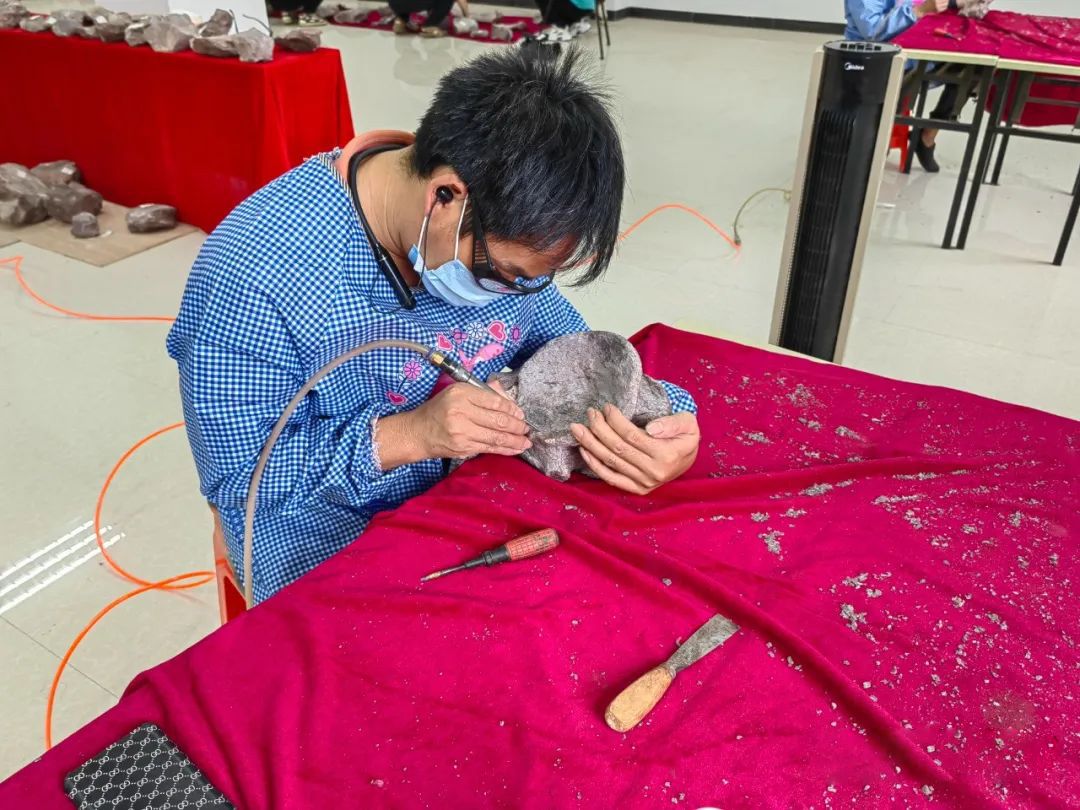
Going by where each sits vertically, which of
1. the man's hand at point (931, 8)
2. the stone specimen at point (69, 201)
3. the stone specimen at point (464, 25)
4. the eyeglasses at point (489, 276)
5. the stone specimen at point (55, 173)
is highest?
the man's hand at point (931, 8)

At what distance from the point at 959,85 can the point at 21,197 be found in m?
4.33

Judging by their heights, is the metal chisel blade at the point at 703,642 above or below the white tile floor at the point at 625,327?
above

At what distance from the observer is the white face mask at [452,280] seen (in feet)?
3.30

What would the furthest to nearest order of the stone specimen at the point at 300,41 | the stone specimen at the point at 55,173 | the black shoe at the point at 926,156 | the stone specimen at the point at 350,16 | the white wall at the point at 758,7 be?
the stone specimen at the point at 350,16, the white wall at the point at 758,7, the black shoe at the point at 926,156, the stone specimen at the point at 55,173, the stone specimen at the point at 300,41

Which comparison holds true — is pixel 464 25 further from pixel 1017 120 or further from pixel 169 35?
pixel 1017 120

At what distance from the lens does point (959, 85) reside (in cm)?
354

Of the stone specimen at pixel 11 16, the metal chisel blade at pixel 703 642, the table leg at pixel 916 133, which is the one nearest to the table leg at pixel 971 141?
the table leg at pixel 916 133

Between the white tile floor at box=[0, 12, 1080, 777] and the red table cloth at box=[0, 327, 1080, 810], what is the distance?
583 mm

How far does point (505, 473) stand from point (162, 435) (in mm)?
1558

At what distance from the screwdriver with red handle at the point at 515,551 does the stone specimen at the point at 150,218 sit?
317 cm

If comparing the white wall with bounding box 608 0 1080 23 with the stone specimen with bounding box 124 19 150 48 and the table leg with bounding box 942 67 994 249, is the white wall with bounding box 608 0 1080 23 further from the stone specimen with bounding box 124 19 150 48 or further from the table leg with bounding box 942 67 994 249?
the stone specimen with bounding box 124 19 150 48

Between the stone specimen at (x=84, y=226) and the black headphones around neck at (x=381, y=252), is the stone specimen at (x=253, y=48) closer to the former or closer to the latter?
the stone specimen at (x=84, y=226)

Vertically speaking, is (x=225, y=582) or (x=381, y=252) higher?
(x=381, y=252)

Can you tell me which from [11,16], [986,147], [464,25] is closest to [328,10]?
[464,25]
